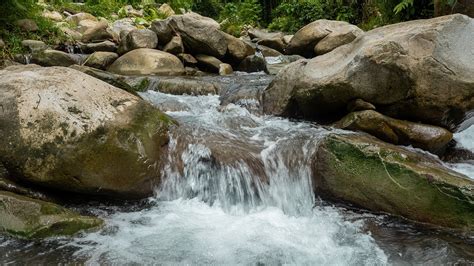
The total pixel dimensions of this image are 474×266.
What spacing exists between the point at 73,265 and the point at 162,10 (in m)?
19.2

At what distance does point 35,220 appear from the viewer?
3471 millimetres

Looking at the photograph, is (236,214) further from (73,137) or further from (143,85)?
(143,85)

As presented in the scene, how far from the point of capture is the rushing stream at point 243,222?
3.31 meters

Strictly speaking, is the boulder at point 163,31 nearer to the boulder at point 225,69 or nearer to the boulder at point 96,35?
the boulder at point 225,69

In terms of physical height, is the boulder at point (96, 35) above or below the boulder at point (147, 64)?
above

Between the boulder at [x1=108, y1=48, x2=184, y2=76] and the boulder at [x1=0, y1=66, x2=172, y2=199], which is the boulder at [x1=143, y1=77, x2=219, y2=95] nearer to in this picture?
the boulder at [x1=108, y1=48, x2=184, y2=76]

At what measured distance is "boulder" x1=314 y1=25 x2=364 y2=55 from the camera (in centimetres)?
1159

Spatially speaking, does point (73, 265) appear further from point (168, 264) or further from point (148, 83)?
point (148, 83)

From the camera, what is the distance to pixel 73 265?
3.08 m

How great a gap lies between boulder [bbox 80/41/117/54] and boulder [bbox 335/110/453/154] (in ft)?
26.5

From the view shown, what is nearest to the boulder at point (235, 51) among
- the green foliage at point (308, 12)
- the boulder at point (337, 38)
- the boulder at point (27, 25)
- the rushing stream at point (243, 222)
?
the boulder at point (337, 38)

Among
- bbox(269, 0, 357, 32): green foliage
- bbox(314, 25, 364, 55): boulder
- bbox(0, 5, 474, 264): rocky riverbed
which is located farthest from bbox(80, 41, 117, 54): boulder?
bbox(269, 0, 357, 32): green foliage

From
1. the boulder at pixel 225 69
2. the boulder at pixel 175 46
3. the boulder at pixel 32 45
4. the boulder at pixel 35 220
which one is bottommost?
the boulder at pixel 35 220

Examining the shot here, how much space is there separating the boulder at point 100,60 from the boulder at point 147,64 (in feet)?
0.61
